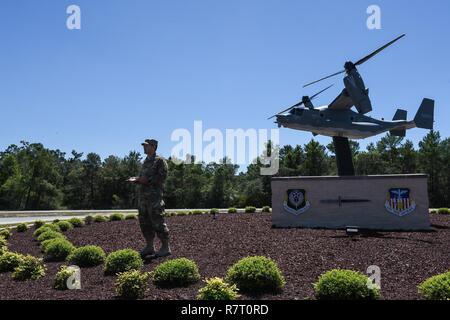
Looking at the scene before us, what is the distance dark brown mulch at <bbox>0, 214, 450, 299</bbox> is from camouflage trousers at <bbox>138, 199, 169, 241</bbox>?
35.6 inches

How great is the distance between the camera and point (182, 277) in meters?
9.02

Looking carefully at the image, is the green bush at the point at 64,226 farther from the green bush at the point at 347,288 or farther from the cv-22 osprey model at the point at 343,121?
the green bush at the point at 347,288

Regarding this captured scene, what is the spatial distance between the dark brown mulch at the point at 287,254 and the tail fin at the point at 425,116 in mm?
5684

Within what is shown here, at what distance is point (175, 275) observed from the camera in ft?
29.4

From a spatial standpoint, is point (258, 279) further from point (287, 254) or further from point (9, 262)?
point (9, 262)

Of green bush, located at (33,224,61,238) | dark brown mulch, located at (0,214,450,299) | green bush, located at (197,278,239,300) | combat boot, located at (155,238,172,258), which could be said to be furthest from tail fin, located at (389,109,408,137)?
green bush, located at (33,224,61,238)

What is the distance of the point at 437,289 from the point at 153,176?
7.85 metres

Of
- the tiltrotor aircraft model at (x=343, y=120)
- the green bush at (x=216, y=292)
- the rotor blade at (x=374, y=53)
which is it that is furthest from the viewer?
the tiltrotor aircraft model at (x=343, y=120)

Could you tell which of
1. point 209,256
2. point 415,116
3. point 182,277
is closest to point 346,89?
point 415,116

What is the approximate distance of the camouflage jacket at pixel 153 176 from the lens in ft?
38.6

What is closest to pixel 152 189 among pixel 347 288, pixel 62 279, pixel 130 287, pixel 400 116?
pixel 62 279

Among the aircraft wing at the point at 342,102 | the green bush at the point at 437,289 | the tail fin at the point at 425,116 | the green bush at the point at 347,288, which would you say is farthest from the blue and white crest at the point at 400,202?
the green bush at the point at 347,288

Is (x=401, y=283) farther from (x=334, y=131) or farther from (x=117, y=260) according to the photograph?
(x=334, y=131)

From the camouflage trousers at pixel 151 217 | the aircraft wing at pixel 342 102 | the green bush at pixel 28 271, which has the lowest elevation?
the green bush at pixel 28 271
